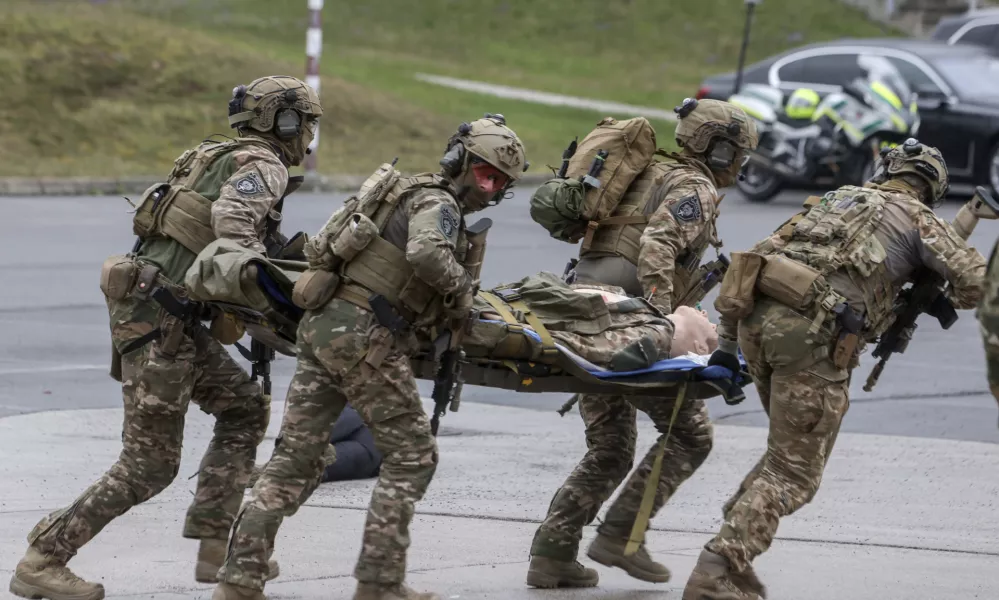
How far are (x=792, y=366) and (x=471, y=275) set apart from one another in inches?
49.8

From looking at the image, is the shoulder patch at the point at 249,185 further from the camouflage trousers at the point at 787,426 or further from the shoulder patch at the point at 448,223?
the camouflage trousers at the point at 787,426

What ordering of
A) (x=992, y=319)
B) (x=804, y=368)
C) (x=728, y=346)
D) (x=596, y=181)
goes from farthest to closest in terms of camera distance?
(x=596, y=181) → (x=728, y=346) → (x=804, y=368) → (x=992, y=319)

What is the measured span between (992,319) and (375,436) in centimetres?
219

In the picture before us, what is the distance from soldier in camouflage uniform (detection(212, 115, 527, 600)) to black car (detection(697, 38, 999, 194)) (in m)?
13.7

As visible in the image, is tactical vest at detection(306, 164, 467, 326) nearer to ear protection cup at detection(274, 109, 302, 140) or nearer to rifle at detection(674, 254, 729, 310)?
ear protection cup at detection(274, 109, 302, 140)

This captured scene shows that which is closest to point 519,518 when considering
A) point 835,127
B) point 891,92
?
point 835,127

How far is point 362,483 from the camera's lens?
848 centimetres

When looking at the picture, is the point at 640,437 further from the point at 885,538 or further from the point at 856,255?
the point at 856,255

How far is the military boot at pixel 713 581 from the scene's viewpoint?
19.9 feet

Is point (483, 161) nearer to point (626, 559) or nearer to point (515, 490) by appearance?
point (626, 559)

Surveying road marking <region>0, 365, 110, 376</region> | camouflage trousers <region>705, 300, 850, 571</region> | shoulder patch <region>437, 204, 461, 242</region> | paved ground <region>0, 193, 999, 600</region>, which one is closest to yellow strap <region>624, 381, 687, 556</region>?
camouflage trousers <region>705, 300, 850, 571</region>

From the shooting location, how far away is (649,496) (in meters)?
6.41

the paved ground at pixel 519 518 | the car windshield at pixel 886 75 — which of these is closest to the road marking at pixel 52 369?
the paved ground at pixel 519 518

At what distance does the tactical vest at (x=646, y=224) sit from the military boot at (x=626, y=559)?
117 cm
